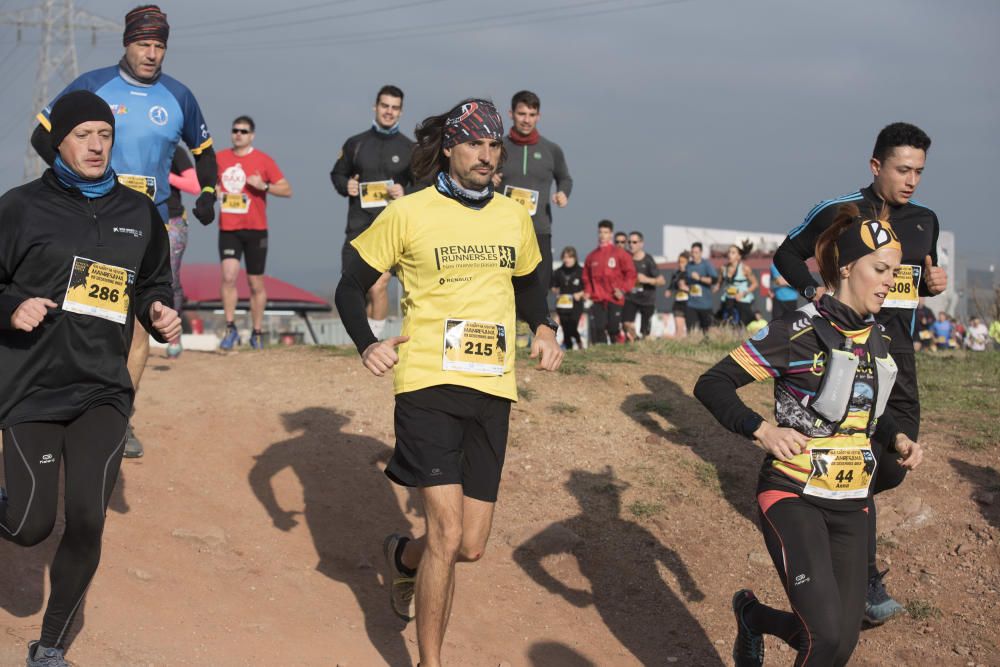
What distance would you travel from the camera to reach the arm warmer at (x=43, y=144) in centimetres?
497

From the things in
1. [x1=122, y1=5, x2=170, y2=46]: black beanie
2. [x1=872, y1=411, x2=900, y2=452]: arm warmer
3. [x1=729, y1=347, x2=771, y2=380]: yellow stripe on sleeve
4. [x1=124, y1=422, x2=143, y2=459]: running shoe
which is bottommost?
[x1=124, y1=422, x2=143, y2=459]: running shoe

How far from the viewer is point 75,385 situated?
15.5 feet

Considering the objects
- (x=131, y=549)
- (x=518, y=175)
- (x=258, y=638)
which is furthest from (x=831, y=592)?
(x=518, y=175)

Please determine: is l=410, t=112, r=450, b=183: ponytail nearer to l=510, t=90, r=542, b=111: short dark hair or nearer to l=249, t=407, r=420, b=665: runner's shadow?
l=249, t=407, r=420, b=665: runner's shadow

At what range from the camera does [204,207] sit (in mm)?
7715

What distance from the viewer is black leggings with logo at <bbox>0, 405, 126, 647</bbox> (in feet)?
15.1

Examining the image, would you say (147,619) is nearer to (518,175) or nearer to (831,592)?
(831,592)

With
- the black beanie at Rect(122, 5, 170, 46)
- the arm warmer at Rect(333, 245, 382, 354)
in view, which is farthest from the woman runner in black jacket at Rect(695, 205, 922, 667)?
the black beanie at Rect(122, 5, 170, 46)

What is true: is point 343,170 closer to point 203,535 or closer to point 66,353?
point 203,535

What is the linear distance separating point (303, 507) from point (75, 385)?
3057mm

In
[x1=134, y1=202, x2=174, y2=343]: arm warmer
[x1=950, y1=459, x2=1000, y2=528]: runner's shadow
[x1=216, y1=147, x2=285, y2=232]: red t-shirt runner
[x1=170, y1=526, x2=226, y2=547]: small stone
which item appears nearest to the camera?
[x1=134, y1=202, x2=174, y2=343]: arm warmer

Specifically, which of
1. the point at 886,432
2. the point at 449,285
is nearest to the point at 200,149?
the point at 449,285

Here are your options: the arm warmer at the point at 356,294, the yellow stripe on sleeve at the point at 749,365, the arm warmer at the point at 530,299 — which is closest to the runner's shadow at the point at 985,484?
the yellow stripe on sleeve at the point at 749,365

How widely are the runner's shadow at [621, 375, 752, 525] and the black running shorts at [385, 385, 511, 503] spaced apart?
3513 mm
